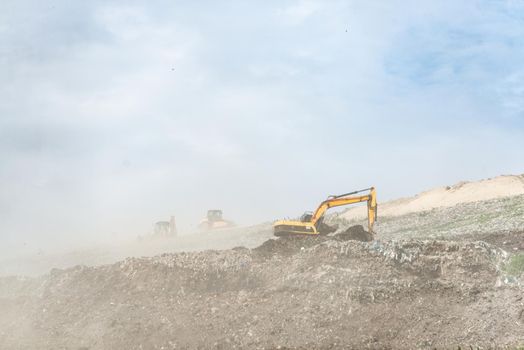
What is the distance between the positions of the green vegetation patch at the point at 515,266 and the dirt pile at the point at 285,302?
0.28 metres

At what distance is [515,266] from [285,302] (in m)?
6.39

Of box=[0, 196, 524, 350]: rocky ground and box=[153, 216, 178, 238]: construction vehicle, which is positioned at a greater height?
box=[153, 216, 178, 238]: construction vehicle

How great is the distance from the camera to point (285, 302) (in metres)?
15.6

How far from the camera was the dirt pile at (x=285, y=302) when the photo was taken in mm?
13844

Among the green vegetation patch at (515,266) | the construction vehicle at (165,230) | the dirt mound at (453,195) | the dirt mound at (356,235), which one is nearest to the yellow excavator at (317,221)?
the dirt mound at (356,235)

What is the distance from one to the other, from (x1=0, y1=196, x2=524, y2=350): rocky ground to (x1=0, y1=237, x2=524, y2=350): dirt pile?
33 mm

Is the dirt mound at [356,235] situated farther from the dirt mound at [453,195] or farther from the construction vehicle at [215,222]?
the construction vehicle at [215,222]

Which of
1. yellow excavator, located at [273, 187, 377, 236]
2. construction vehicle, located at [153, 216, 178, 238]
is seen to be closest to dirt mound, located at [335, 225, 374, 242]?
yellow excavator, located at [273, 187, 377, 236]

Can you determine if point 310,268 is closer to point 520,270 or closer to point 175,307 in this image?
point 175,307

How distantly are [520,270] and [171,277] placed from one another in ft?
32.0

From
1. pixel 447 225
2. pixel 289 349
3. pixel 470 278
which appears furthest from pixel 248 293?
pixel 447 225

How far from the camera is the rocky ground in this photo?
45.4 feet

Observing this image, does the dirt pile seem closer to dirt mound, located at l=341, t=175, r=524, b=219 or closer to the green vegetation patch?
the green vegetation patch

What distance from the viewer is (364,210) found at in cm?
4725
